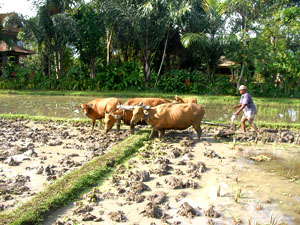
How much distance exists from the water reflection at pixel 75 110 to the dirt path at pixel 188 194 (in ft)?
19.0

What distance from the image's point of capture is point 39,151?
6.92m

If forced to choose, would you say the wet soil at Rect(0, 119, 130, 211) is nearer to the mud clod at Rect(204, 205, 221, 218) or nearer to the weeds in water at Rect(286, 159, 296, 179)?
the mud clod at Rect(204, 205, 221, 218)

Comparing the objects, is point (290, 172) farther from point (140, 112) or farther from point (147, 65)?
point (147, 65)

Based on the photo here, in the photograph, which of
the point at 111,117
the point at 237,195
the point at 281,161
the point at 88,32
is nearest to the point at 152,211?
the point at 237,195

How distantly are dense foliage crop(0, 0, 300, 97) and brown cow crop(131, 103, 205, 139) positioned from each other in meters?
10.8

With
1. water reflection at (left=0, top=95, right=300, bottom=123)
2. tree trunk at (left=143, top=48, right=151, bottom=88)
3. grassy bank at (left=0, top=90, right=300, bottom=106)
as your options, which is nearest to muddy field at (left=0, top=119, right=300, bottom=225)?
water reflection at (left=0, top=95, right=300, bottom=123)

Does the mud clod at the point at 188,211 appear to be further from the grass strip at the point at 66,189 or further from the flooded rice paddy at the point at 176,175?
the grass strip at the point at 66,189

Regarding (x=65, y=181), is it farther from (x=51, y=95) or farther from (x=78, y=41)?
(x=78, y=41)

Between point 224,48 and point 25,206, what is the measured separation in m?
17.3

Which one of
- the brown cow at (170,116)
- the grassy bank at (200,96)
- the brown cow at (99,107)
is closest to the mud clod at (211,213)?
the brown cow at (170,116)

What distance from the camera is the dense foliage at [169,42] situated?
18.5 m

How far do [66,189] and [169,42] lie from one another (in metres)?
19.6

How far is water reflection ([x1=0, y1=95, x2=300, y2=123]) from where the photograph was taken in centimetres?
1208

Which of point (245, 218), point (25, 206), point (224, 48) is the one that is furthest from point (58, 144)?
point (224, 48)
